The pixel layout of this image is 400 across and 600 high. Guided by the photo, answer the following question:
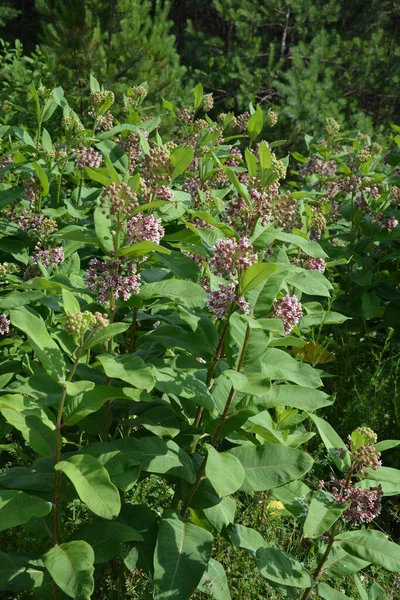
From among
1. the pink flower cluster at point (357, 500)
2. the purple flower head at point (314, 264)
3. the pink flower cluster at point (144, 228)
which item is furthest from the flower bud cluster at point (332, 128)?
the pink flower cluster at point (357, 500)

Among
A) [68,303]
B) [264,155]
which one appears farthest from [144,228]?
[264,155]

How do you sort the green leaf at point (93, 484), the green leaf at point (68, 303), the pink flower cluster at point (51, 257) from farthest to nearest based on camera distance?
the pink flower cluster at point (51, 257)
the green leaf at point (68, 303)
the green leaf at point (93, 484)

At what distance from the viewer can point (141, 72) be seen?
8047 mm

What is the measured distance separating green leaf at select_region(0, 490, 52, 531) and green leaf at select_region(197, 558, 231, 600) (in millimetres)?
714

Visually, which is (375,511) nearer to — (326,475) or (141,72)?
(326,475)

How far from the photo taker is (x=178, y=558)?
228 cm

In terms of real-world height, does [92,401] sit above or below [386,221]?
above

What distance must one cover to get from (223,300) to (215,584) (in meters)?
1.07

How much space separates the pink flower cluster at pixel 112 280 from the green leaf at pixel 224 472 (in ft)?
1.97

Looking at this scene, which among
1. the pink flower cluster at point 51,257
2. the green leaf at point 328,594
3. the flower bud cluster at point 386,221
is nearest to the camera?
the green leaf at point 328,594

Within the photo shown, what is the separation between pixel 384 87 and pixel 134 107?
729 centimetres

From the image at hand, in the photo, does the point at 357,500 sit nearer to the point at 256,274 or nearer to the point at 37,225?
the point at 256,274

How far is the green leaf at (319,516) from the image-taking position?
2.29 m

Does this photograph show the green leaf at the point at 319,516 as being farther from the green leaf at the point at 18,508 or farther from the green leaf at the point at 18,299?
the green leaf at the point at 18,299
